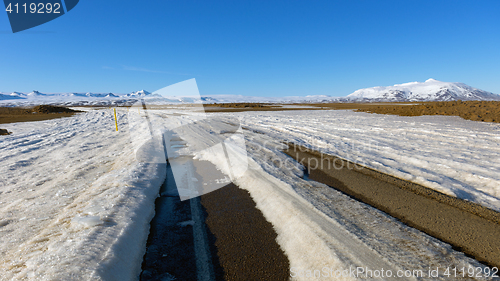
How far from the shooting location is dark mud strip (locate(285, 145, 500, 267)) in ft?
10.7

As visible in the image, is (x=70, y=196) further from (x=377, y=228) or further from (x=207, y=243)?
(x=377, y=228)

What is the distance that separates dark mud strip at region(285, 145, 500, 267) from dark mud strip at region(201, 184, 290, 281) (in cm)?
225

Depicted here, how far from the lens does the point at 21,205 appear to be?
15.0 ft

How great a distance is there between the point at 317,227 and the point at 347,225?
0.49m

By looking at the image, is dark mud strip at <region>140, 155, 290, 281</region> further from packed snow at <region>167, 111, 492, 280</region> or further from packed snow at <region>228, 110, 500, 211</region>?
packed snow at <region>228, 110, 500, 211</region>

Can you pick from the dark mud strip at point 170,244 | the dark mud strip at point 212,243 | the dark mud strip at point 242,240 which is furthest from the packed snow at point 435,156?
the dark mud strip at point 170,244

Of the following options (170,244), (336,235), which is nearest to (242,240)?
(170,244)

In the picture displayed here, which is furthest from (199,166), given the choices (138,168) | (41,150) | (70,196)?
(41,150)

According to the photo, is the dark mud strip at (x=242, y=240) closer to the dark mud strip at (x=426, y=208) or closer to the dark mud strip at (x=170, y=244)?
the dark mud strip at (x=170, y=244)

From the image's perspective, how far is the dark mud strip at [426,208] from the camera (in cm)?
326

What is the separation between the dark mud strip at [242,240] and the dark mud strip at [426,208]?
7.38 ft

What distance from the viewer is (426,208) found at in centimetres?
425

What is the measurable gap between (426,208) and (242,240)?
11.5ft

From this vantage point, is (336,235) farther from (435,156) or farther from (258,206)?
(435,156)
